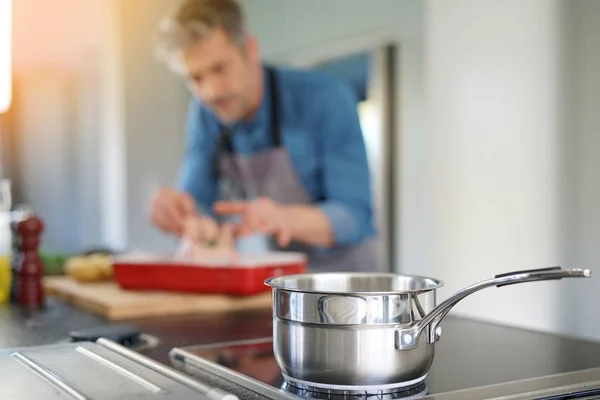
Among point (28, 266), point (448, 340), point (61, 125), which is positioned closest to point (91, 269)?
point (28, 266)

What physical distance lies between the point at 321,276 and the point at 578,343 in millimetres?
385

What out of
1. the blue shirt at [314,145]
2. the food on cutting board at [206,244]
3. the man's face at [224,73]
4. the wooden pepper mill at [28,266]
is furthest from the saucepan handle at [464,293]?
the man's face at [224,73]

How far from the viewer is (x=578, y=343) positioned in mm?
992

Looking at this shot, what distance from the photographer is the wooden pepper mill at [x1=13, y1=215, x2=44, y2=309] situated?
1488 millimetres

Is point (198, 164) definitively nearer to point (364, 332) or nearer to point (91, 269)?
point (91, 269)

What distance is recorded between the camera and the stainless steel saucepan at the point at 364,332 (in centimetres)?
67

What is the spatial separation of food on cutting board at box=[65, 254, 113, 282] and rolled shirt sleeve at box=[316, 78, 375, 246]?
61 centimetres

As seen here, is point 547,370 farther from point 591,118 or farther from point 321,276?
point 591,118

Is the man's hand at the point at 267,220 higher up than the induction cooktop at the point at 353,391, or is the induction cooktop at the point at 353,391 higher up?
the man's hand at the point at 267,220

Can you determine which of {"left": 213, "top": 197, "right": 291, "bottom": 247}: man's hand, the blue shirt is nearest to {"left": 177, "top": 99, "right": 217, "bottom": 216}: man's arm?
the blue shirt

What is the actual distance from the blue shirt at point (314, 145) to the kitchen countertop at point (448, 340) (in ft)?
2.14

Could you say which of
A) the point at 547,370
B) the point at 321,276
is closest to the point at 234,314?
the point at 321,276

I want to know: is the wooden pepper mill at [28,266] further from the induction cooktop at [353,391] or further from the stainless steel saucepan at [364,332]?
the stainless steel saucepan at [364,332]

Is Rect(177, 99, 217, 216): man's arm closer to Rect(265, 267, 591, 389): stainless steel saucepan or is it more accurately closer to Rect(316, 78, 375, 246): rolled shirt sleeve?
Rect(316, 78, 375, 246): rolled shirt sleeve
